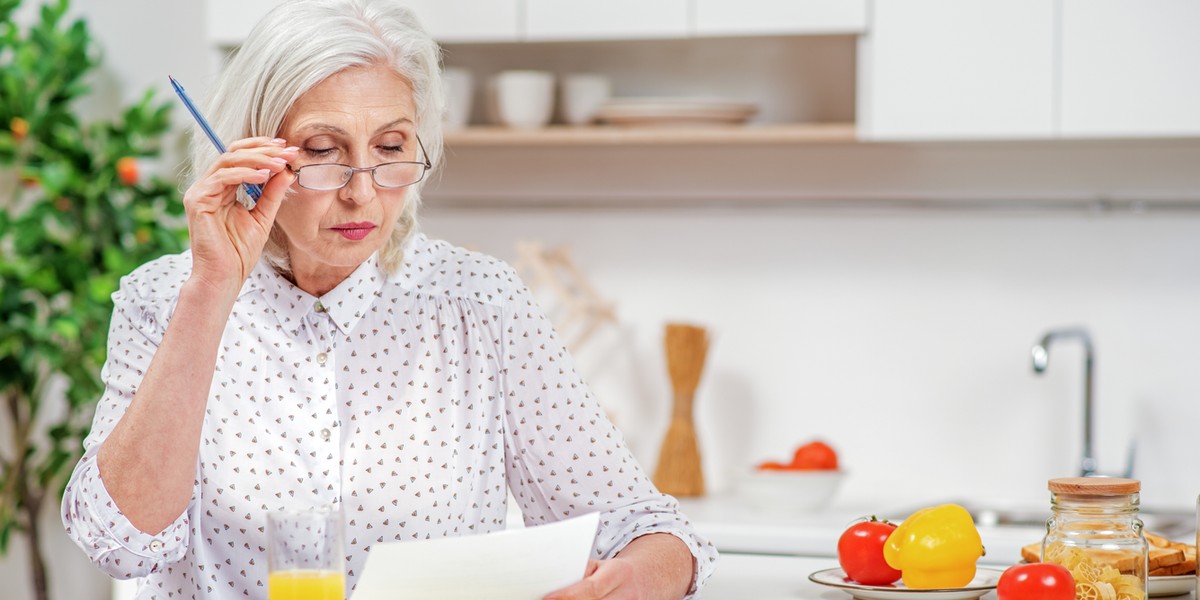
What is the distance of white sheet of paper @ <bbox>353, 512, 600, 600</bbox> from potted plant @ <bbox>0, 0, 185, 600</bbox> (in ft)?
5.91

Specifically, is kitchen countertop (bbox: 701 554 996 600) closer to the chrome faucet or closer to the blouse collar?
the blouse collar

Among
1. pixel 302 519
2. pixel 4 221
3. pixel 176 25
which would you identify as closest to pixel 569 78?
pixel 176 25

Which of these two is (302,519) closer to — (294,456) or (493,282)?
(294,456)

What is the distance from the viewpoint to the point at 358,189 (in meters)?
1.39

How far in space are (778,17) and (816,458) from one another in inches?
33.5

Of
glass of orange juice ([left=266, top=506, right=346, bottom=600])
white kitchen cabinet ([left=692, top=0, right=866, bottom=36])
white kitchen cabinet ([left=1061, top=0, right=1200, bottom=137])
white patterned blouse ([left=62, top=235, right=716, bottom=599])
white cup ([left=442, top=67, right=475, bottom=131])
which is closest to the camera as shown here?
glass of orange juice ([left=266, top=506, right=346, bottom=600])

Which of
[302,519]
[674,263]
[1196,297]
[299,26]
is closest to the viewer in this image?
[302,519]

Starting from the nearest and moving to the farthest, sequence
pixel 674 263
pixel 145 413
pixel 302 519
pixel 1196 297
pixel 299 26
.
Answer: pixel 302 519
pixel 145 413
pixel 299 26
pixel 1196 297
pixel 674 263

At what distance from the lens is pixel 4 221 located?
2.75m

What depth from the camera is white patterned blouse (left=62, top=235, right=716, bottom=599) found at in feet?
4.72

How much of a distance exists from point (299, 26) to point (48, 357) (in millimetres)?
1600

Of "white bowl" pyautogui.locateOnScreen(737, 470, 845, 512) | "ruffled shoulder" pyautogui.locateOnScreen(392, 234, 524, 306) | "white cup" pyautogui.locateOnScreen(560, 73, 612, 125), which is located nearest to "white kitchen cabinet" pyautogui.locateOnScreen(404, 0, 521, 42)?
"white cup" pyautogui.locateOnScreen(560, 73, 612, 125)

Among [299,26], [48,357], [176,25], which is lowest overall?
[48,357]

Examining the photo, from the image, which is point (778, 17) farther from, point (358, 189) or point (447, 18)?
point (358, 189)
